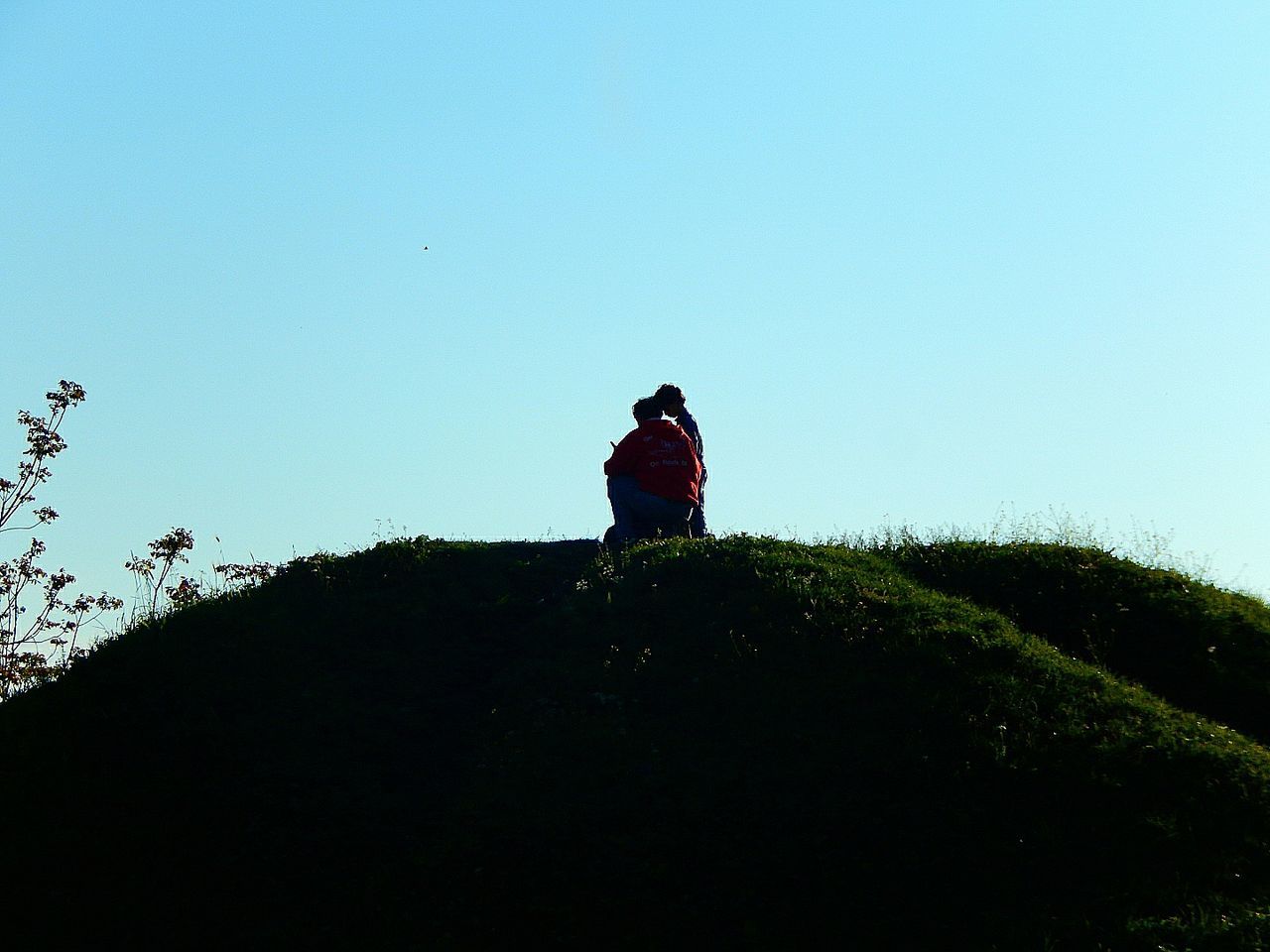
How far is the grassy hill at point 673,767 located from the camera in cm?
1000

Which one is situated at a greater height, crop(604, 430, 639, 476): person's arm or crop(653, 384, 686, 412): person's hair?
crop(653, 384, 686, 412): person's hair

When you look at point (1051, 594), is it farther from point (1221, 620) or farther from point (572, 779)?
point (572, 779)

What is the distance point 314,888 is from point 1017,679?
7533mm

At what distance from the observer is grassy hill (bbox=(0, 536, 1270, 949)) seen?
1000 centimetres

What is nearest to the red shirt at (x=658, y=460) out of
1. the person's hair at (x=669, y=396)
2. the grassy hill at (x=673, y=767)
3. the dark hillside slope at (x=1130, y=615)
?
the person's hair at (x=669, y=396)

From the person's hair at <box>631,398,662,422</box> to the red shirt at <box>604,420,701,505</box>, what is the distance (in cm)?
28

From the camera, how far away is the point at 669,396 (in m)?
19.3

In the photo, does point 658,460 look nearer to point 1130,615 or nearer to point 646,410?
point 646,410

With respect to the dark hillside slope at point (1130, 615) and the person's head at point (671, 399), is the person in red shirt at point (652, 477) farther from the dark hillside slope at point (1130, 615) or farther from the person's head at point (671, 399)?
the dark hillside slope at point (1130, 615)

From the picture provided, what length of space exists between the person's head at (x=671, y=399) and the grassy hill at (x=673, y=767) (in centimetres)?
323

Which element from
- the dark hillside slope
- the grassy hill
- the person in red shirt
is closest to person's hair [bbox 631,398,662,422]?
the person in red shirt

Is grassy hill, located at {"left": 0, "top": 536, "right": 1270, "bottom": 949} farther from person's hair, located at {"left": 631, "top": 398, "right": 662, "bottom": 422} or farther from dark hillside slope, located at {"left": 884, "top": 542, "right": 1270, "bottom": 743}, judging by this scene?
person's hair, located at {"left": 631, "top": 398, "right": 662, "bottom": 422}

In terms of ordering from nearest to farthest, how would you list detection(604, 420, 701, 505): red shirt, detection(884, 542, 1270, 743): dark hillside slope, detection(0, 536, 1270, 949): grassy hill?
detection(0, 536, 1270, 949): grassy hill, detection(884, 542, 1270, 743): dark hillside slope, detection(604, 420, 701, 505): red shirt

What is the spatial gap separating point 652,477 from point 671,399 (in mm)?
1579
